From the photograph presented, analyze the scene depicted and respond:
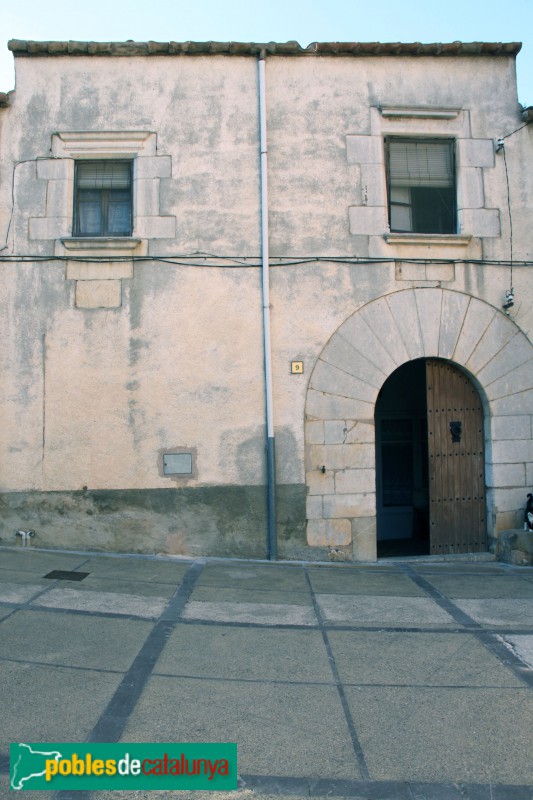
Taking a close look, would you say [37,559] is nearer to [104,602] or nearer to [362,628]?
[104,602]

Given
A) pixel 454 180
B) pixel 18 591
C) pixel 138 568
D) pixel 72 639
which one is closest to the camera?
pixel 72 639

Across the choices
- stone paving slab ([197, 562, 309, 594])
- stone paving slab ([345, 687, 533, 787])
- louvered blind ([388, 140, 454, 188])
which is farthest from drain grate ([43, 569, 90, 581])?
louvered blind ([388, 140, 454, 188])

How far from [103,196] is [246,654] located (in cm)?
590

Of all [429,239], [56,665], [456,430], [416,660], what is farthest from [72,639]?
[429,239]

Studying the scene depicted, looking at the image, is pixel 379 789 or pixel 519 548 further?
pixel 519 548

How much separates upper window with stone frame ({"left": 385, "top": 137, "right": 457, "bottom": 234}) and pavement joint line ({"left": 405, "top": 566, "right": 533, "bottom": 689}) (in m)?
4.53

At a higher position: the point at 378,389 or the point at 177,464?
the point at 378,389

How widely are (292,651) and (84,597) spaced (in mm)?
2069

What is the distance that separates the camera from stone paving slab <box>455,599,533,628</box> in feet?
16.2

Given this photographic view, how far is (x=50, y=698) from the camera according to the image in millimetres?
3361

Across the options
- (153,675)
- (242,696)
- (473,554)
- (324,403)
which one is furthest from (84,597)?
(473,554)

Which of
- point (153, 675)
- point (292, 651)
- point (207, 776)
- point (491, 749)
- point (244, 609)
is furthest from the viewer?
point (244, 609)

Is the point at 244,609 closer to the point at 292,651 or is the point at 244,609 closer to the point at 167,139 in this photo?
the point at 292,651

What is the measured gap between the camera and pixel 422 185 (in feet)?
25.5
